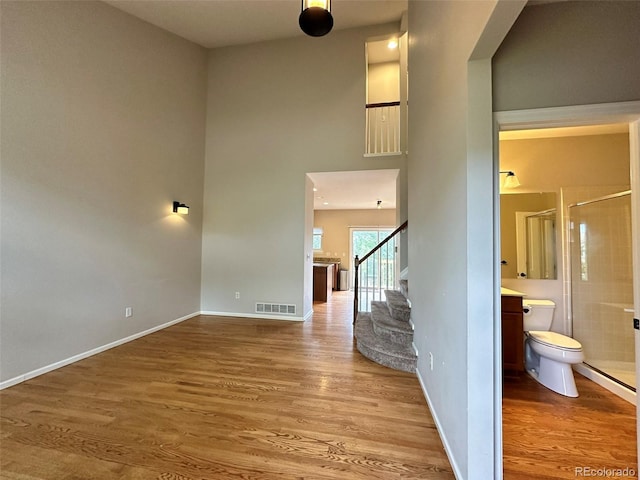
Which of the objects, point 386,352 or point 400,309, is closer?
point 386,352

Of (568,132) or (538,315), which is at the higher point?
(568,132)

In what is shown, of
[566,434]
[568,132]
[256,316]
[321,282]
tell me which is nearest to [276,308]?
[256,316]

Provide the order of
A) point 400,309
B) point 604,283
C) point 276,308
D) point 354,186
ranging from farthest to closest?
point 354,186 < point 276,308 < point 400,309 < point 604,283

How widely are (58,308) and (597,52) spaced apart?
459 cm

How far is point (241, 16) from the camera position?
3887 mm

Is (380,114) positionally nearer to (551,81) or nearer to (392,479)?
(551,81)

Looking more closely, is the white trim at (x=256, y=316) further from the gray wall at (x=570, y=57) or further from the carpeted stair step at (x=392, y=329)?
the gray wall at (x=570, y=57)

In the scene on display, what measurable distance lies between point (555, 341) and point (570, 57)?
2313mm

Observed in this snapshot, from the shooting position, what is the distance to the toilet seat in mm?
2240

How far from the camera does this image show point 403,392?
2244mm

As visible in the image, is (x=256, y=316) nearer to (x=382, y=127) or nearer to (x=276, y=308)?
(x=276, y=308)

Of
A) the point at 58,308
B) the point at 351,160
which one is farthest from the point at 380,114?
the point at 58,308

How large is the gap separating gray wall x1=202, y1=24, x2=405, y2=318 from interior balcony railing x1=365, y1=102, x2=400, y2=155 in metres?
0.21

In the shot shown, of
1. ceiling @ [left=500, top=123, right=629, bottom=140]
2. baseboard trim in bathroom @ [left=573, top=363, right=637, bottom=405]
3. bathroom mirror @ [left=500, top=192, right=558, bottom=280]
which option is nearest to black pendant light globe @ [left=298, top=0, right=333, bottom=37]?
ceiling @ [left=500, top=123, right=629, bottom=140]
